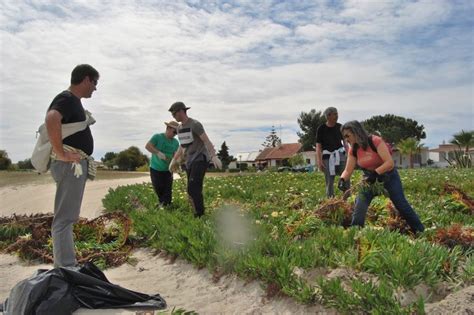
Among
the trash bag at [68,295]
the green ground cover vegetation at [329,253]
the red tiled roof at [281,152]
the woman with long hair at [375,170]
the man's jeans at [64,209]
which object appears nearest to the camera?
the trash bag at [68,295]

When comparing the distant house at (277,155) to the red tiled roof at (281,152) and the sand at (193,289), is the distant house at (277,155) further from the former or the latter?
the sand at (193,289)

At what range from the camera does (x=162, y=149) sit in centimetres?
839

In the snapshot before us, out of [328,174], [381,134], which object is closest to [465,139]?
[381,134]

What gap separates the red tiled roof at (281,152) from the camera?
241 feet

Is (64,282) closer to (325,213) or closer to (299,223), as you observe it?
(299,223)

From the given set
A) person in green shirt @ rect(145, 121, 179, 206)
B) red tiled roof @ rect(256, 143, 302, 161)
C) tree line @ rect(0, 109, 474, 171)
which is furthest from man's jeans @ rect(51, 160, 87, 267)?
red tiled roof @ rect(256, 143, 302, 161)

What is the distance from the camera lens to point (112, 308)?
3.26m

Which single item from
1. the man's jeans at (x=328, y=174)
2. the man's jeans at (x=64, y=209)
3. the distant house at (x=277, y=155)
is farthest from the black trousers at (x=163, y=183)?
the distant house at (x=277, y=155)

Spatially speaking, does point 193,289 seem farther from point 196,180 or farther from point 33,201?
point 33,201

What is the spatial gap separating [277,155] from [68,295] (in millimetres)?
73388

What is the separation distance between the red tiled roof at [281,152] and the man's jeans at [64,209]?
68.2 meters

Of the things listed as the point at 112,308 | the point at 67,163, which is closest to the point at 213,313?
the point at 112,308

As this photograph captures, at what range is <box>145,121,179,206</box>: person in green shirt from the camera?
8.32 m

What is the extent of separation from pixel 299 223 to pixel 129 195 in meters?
6.00
